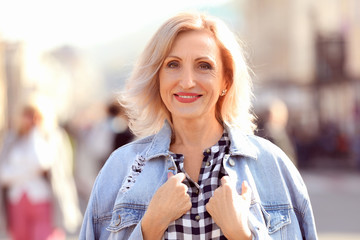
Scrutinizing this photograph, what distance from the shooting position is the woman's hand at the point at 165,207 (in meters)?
2.65

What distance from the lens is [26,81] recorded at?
19141 mm

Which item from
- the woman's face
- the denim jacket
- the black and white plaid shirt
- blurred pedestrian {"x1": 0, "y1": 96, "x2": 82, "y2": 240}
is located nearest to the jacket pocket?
the denim jacket

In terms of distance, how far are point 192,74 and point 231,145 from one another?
32cm

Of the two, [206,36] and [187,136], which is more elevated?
[206,36]

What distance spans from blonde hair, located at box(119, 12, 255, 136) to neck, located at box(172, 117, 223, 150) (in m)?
0.08

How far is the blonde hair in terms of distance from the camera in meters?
2.80

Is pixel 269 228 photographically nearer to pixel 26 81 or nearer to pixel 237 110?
pixel 237 110

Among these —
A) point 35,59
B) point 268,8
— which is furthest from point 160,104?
point 268,8

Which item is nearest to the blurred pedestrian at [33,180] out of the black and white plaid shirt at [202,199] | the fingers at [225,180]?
the black and white plaid shirt at [202,199]

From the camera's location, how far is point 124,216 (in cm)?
274

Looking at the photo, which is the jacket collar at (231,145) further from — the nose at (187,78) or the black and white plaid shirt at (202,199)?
the nose at (187,78)

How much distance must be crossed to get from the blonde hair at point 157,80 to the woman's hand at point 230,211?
386 mm

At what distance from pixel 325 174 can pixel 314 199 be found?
5.63 metres

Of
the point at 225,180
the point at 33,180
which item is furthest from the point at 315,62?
the point at 225,180
